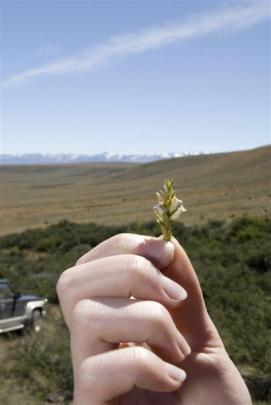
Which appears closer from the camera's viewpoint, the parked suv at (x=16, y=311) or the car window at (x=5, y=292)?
the parked suv at (x=16, y=311)

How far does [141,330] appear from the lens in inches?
77.9

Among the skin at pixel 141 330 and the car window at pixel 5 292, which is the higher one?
the skin at pixel 141 330

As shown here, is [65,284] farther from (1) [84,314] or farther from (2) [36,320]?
(2) [36,320]

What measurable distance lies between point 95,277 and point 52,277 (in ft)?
60.5

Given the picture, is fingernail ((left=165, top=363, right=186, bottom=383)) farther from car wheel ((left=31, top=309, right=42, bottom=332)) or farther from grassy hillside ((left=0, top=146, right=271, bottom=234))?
car wheel ((left=31, top=309, right=42, bottom=332))

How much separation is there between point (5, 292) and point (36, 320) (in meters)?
1.12

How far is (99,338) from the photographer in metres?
2.00

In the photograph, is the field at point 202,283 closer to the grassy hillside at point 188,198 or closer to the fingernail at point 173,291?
the grassy hillside at point 188,198

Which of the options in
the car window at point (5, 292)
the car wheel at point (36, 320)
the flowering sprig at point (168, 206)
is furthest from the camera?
the car wheel at point (36, 320)

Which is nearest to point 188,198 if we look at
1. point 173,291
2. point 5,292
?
point 5,292

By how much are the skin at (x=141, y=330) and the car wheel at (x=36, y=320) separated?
1226 cm

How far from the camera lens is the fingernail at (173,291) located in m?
2.06

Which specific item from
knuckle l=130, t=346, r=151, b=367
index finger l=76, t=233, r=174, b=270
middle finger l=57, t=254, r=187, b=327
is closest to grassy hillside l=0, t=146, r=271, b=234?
index finger l=76, t=233, r=174, b=270

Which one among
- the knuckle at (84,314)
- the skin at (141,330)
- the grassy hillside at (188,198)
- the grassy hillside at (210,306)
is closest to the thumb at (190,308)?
the skin at (141,330)
